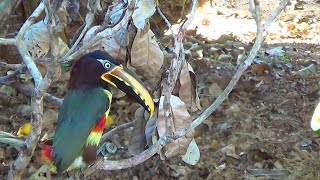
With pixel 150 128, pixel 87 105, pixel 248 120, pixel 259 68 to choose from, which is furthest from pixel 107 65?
pixel 259 68

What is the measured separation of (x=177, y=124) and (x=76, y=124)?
34 cm

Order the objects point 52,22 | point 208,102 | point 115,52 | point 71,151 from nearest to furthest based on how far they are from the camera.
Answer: point 52,22 → point 71,151 → point 115,52 → point 208,102

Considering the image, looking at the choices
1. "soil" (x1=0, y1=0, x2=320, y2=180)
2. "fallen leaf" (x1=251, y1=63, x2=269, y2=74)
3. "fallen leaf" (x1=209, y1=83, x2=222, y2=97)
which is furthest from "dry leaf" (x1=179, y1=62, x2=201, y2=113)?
"fallen leaf" (x1=251, y1=63, x2=269, y2=74)

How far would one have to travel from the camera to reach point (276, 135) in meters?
2.97

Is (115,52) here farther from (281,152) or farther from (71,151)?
(281,152)

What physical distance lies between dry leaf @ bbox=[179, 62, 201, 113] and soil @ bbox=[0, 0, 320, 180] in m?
0.52

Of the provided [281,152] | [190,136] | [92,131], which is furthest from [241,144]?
[92,131]

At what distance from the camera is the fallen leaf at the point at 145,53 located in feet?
7.77

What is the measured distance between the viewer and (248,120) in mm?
3049

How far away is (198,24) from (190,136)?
112 inches

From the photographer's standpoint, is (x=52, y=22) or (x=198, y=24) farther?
(x=198, y=24)

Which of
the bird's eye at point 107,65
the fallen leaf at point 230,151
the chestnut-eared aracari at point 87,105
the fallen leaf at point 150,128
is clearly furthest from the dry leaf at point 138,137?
the fallen leaf at point 230,151

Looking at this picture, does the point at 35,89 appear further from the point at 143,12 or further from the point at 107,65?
the point at 143,12

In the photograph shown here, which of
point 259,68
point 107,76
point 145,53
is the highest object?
point 107,76
